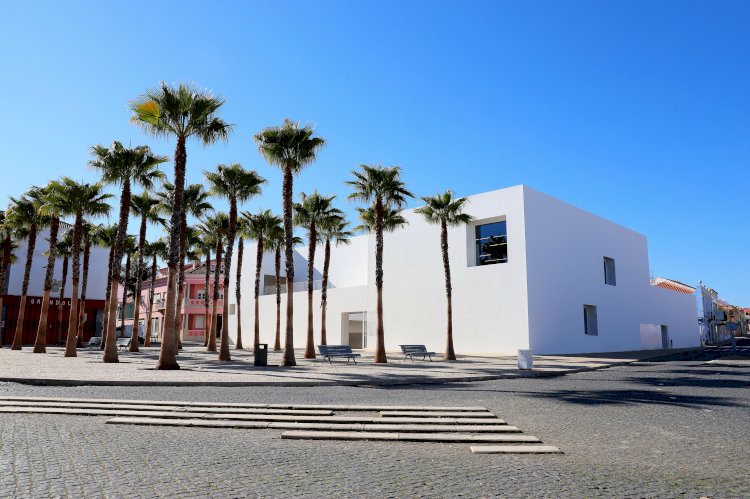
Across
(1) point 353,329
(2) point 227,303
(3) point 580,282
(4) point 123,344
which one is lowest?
(4) point 123,344

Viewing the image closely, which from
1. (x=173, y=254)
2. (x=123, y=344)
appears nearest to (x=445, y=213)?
(x=173, y=254)

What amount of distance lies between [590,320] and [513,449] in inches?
1407

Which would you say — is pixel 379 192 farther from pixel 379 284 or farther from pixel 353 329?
pixel 353 329

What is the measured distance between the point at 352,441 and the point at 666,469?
401cm

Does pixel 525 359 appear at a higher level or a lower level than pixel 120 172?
lower

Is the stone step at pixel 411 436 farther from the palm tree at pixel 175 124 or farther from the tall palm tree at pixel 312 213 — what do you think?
the tall palm tree at pixel 312 213

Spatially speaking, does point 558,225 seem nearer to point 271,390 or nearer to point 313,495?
point 271,390

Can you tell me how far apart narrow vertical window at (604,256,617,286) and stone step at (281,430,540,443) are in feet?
129

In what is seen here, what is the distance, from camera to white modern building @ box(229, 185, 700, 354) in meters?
34.5

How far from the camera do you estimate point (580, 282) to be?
38.7 metres

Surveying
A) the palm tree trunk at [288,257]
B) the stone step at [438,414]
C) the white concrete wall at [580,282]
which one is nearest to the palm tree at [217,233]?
the palm tree trunk at [288,257]

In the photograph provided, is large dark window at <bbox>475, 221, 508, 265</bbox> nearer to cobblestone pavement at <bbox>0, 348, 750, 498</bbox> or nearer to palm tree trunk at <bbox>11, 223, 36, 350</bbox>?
cobblestone pavement at <bbox>0, 348, 750, 498</bbox>

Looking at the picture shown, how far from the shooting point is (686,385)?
51.8ft

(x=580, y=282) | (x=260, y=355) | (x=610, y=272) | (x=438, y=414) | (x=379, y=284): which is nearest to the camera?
(x=438, y=414)
